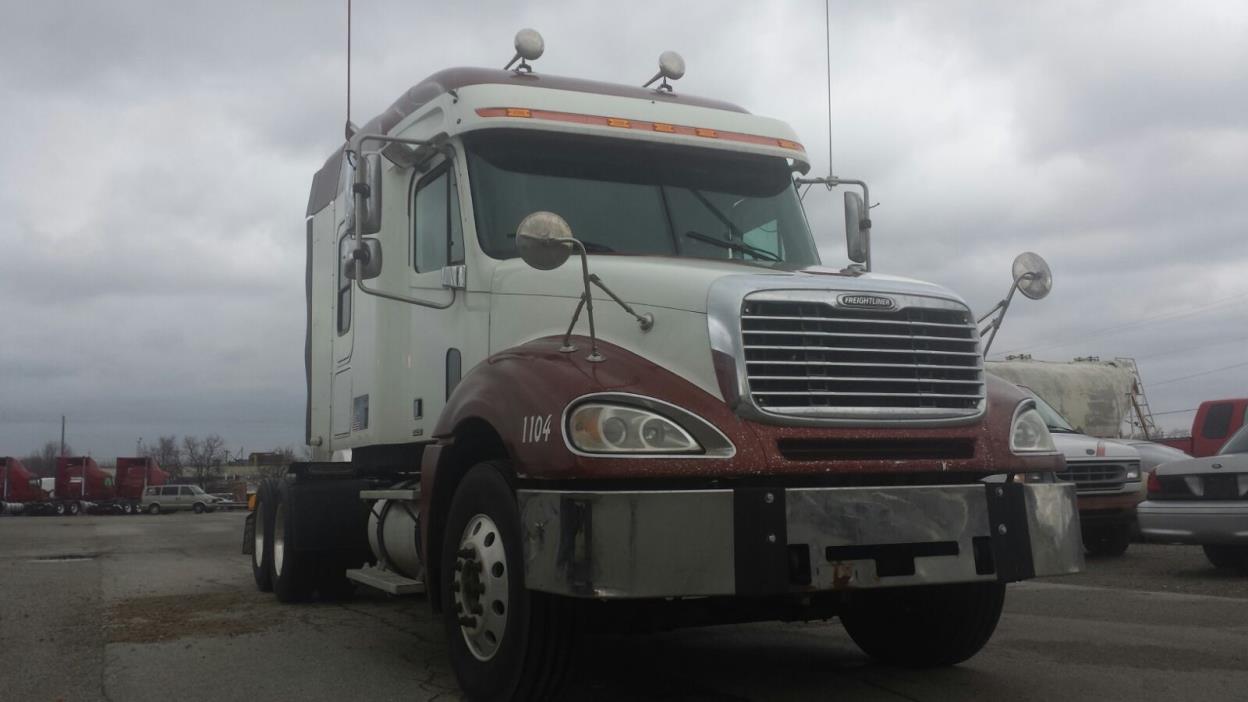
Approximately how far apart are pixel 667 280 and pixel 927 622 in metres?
2.29

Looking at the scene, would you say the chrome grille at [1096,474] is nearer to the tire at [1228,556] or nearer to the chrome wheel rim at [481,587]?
the tire at [1228,556]

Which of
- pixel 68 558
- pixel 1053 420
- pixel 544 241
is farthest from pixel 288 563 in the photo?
pixel 68 558

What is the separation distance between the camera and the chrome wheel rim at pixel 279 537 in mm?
9047

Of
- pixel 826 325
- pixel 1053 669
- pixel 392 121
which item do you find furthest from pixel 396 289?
pixel 1053 669

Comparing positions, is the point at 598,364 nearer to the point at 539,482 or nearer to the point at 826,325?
the point at 539,482

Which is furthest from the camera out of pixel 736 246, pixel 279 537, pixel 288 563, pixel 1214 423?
pixel 1214 423

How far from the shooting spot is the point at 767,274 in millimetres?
5125

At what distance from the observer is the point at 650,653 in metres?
6.73

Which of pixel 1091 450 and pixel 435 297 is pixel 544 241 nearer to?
pixel 435 297

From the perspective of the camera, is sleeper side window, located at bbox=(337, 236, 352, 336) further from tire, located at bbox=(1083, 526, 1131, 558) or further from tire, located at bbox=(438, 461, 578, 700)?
tire, located at bbox=(1083, 526, 1131, 558)

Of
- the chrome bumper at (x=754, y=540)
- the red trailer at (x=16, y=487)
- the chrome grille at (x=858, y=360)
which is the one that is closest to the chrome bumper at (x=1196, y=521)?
the chrome grille at (x=858, y=360)

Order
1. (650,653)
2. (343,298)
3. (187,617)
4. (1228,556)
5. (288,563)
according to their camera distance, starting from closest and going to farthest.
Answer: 1. (650,653)
2. (187,617)
3. (343,298)
4. (288,563)
5. (1228,556)

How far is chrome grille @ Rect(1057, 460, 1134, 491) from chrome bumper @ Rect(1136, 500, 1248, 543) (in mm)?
1287

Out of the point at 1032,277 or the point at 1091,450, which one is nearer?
the point at 1032,277
